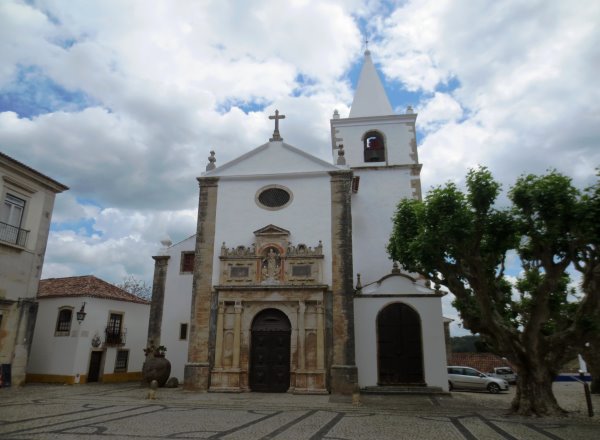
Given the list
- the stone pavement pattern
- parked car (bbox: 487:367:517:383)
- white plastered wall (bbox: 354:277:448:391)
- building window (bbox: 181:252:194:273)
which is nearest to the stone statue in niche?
white plastered wall (bbox: 354:277:448:391)

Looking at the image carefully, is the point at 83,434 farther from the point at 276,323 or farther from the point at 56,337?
the point at 56,337

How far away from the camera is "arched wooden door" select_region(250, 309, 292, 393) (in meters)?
16.4

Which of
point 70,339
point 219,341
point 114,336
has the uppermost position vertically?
point 114,336

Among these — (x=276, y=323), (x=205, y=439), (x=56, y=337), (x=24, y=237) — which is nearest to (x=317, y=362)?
(x=276, y=323)

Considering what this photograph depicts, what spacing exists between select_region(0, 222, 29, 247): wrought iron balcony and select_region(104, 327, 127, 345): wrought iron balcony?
745cm

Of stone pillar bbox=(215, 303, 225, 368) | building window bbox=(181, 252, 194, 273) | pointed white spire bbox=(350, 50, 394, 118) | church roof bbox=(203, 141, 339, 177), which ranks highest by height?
pointed white spire bbox=(350, 50, 394, 118)

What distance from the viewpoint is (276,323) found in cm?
1706

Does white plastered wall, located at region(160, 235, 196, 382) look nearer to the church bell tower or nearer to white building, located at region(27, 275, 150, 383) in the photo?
white building, located at region(27, 275, 150, 383)

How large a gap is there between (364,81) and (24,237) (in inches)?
755

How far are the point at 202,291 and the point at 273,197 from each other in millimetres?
4772

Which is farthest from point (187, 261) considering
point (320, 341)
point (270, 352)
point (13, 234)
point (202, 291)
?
point (320, 341)

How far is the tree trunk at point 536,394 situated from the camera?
11.5 meters

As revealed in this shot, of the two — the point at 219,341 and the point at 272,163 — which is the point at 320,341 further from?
the point at 272,163

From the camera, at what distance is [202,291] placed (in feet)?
57.3
